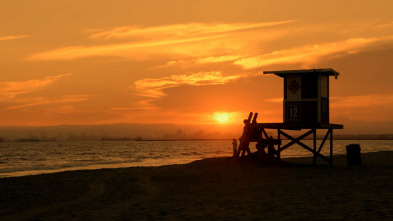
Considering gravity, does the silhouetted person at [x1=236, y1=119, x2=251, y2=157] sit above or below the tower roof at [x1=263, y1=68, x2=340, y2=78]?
below

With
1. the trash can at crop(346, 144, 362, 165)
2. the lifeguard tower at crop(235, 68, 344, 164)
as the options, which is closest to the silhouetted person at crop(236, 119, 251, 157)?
the lifeguard tower at crop(235, 68, 344, 164)

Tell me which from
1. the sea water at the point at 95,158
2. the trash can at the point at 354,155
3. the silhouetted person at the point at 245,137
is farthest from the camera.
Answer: the sea water at the point at 95,158

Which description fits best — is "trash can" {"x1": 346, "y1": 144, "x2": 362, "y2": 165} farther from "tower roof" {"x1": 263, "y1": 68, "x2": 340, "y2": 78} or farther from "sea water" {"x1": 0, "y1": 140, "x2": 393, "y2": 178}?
"sea water" {"x1": 0, "y1": 140, "x2": 393, "y2": 178}

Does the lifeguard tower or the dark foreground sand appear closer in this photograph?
the dark foreground sand

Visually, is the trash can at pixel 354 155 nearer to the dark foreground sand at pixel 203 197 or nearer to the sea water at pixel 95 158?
the dark foreground sand at pixel 203 197

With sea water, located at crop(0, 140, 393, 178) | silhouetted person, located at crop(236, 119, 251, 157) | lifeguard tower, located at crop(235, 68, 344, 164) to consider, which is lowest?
sea water, located at crop(0, 140, 393, 178)

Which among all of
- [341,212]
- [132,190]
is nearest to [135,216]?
[341,212]

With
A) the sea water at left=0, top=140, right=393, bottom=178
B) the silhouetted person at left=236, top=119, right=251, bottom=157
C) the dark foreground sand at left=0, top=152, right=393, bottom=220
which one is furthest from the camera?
the sea water at left=0, top=140, right=393, bottom=178

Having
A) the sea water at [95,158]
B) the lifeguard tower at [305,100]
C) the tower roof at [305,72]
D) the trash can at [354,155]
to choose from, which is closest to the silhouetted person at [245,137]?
the lifeguard tower at [305,100]

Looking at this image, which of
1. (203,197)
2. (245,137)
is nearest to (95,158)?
(245,137)

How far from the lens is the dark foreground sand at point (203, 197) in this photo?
423 inches

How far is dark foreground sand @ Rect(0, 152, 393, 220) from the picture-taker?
423 inches

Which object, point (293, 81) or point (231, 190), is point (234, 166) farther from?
point (231, 190)

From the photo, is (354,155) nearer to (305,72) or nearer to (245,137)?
(305,72)
